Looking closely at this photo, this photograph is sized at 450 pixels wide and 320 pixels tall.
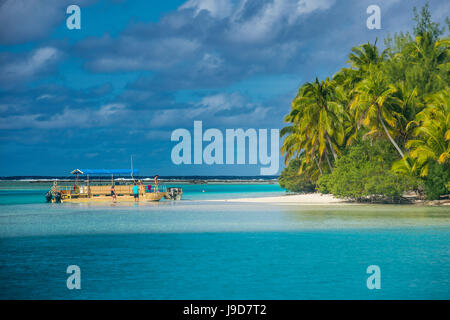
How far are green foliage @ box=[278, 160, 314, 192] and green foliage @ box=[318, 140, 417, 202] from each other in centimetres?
2018

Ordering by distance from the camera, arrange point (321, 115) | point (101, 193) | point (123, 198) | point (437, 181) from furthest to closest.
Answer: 1. point (101, 193)
2. point (123, 198)
3. point (321, 115)
4. point (437, 181)

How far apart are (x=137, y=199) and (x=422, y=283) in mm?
39893

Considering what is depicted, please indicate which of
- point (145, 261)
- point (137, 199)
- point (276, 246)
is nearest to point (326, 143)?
point (137, 199)

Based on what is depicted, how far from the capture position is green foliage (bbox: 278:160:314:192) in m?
65.1

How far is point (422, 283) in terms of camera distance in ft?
42.3

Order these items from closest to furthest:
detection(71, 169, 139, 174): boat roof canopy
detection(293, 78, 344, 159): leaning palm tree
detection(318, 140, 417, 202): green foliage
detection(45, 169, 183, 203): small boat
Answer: detection(318, 140, 417, 202): green foliage, detection(293, 78, 344, 159): leaning palm tree, detection(71, 169, 139, 174): boat roof canopy, detection(45, 169, 183, 203): small boat

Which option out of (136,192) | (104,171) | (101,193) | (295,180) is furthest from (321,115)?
(101,193)

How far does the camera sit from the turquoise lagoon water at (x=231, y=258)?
1235cm

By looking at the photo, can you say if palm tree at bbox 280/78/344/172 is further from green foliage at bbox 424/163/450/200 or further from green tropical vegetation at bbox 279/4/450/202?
green foliage at bbox 424/163/450/200

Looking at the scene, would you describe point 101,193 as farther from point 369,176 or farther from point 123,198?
point 369,176

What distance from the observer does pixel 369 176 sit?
4056 centimetres

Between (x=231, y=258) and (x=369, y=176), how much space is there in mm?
25931

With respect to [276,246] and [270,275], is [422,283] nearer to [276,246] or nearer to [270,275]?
[270,275]

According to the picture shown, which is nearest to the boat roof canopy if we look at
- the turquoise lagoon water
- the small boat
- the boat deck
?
the small boat
